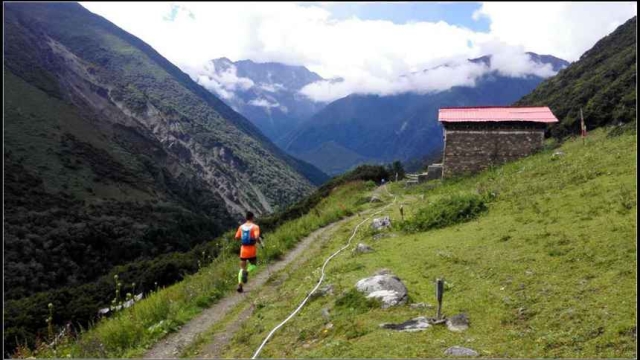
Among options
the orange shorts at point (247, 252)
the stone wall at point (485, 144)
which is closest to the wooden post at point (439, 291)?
the orange shorts at point (247, 252)

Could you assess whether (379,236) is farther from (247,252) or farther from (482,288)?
(482,288)

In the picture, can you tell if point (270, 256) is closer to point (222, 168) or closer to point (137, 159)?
point (137, 159)

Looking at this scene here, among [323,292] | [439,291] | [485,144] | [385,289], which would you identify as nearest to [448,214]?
[323,292]

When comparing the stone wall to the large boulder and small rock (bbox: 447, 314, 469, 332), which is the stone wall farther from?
small rock (bbox: 447, 314, 469, 332)

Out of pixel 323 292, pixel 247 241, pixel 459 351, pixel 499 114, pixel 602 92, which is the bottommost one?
pixel 323 292

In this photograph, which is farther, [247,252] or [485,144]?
[485,144]

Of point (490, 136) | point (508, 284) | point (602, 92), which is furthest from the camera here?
point (602, 92)

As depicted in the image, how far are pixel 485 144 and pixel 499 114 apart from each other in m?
2.08

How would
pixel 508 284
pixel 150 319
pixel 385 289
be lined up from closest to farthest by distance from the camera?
1. pixel 508 284
2. pixel 385 289
3. pixel 150 319

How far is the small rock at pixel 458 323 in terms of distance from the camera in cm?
723

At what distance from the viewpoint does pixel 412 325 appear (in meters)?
7.50

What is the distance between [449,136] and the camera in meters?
29.1

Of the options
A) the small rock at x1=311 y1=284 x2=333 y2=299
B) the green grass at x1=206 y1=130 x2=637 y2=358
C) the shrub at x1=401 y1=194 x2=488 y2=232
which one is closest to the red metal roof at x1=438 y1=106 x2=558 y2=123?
the green grass at x1=206 y1=130 x2=637 y2=358

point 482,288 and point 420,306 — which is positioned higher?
point 482,288
